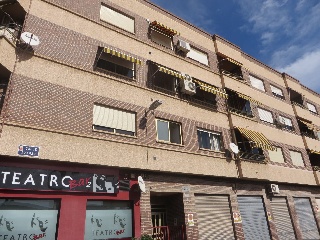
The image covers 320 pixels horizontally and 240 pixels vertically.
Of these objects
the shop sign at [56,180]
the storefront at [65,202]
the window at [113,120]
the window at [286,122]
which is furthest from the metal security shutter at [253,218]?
the window at [286,122]

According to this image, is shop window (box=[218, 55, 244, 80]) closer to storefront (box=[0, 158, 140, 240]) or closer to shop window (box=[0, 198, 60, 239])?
storefront (box=[0, 158, 140, 240])

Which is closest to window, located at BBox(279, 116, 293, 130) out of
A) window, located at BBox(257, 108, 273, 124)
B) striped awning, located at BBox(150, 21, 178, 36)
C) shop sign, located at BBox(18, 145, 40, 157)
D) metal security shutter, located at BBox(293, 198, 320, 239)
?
window, located at BBox(257, 108, 273, 124)

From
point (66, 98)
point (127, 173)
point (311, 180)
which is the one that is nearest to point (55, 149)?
point (66, 98)

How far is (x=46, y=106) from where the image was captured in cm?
1012

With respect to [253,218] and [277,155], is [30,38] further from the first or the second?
[277,155]

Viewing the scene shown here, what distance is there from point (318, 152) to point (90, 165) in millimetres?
21484

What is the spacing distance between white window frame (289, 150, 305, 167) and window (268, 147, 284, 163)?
1.70 metres

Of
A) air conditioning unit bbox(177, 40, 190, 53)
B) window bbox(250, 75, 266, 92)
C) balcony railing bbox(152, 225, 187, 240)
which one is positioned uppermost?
window bbox(250, 75, 266, 92)

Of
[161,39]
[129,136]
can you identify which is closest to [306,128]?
[161,39]

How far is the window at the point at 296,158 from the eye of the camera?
70.0ft

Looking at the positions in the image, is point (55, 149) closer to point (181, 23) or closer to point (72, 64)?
point (72, 64)

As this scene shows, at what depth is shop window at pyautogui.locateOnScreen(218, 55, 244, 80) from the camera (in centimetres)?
1923

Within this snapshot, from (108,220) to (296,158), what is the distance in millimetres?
17724

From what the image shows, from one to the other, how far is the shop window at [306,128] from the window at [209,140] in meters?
13.0
